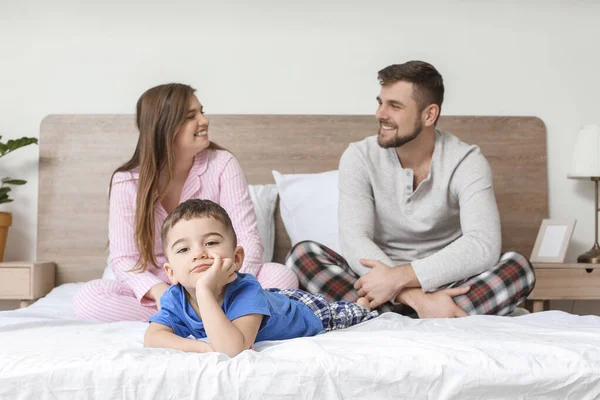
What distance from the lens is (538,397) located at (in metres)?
1.09

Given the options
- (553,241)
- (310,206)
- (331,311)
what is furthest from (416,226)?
(553,241)

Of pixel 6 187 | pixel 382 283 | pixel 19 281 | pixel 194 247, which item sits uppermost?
pixel 6 187

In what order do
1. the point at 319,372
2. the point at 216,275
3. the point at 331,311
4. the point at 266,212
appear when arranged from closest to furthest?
1. the point at 319,372
2. the point at 216,275
3. the point at 331,311
4. the point at 266,212

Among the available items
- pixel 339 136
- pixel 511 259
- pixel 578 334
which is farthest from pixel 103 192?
pixel 578 334

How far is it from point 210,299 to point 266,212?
160 cm

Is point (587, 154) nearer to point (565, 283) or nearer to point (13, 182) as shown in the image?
point (565, 283)

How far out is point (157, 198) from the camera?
199 centimetres

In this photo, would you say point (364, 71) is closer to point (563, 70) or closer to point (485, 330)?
point (563, 70)

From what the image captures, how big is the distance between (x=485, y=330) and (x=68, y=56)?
2.25 meters

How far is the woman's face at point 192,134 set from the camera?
204 cm

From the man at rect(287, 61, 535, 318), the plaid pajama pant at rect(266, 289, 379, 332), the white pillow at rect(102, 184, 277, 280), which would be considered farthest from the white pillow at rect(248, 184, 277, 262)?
the plaid pajama pant at rect(266, 289, 379, 332)

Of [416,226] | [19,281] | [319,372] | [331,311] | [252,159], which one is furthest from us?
[252,159]

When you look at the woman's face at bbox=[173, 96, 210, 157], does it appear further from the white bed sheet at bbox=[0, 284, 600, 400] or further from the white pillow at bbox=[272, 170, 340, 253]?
the white bed sheet at bbox=[0, 284, 600, 400]

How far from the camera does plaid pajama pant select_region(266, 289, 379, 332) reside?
60.4 inches
